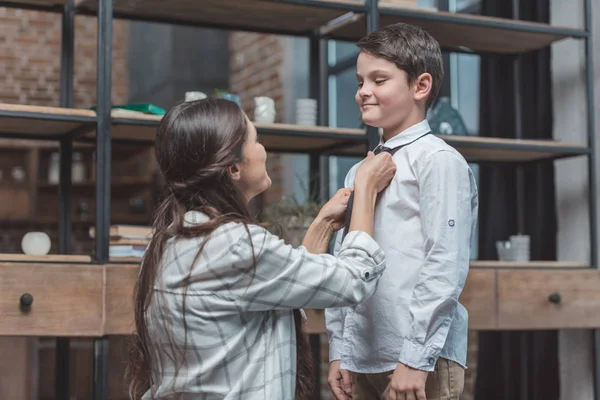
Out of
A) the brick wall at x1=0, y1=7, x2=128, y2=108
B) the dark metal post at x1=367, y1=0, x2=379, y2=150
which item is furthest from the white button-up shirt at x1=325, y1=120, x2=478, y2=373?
the brick wall at x1=0, y1=7, x2=128, y2=108

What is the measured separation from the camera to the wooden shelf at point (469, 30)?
10.7 feet

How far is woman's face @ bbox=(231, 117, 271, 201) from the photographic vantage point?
152 centimetres

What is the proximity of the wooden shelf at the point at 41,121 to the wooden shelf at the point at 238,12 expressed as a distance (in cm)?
45

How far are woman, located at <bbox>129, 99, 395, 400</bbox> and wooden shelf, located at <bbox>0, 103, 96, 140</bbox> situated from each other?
1.42 metres

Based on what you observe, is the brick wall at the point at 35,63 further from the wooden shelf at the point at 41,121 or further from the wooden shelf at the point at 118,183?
the wooden shelf at the point at 41,121

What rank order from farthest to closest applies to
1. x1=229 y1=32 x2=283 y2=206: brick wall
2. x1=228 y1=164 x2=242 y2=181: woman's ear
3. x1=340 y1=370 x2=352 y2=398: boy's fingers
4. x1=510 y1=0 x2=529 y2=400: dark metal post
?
x1=229 y1=32 x2=283 y2=206: brick wall
x1=510 y1=0 x2=529 y2=400: dark metal post
x1=340 y1=370 x2=352 y2=398: boy's fingers
x1=228 y1=164 x2=242 y2=181: woman's ear

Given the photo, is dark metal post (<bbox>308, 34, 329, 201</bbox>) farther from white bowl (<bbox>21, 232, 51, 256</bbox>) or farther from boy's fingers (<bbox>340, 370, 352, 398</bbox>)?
boy's fingers (<bbox>340, 370, 352, 398</bbox>)

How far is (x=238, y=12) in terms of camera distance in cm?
327

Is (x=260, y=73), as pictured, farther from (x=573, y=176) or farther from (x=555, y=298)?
(x=555, y=298)

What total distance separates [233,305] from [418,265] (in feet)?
1.62

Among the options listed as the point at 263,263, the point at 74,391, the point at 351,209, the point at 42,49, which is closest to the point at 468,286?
the point at 351,209

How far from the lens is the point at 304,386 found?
1592mm

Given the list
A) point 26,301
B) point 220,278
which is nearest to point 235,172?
point 220,278

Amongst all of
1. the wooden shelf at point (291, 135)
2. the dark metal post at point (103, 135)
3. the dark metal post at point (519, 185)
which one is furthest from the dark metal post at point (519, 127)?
the dark metal post at point (103, 135)
